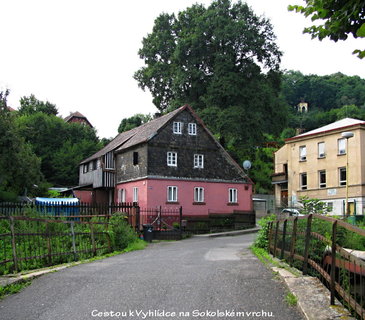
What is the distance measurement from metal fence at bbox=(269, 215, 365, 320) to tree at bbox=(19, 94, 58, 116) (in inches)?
2342

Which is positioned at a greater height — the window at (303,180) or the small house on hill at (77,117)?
the small house on hill at (77,117)

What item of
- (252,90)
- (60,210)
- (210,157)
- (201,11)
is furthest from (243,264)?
(201,11)

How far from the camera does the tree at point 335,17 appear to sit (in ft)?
21.6

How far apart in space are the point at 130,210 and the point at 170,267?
629 inches

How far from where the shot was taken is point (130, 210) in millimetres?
28188

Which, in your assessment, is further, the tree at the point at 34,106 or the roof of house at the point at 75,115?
the roof of house at the point at 75,115

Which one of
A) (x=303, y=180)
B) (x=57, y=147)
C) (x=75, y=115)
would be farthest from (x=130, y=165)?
(x=75, y=115)

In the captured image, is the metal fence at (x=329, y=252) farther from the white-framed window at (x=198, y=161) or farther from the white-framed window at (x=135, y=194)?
the white-framed window at (x=198, y=161)

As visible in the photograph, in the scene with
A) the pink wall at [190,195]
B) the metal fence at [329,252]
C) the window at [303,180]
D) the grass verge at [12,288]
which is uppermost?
the window at [303,180]

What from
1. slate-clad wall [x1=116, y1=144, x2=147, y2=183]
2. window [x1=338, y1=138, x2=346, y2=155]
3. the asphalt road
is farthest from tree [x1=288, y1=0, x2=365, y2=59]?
window [x1=338, y1=138, x2=346, y2=155]

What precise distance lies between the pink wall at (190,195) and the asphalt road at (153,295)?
942 inches

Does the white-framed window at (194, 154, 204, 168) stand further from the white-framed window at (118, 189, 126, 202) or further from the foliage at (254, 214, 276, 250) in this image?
the foliage at (254, 214, 276, 250)

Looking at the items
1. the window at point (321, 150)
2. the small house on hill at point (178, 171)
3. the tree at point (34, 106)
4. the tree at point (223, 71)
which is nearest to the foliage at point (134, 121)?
the tree at point (34, 106)

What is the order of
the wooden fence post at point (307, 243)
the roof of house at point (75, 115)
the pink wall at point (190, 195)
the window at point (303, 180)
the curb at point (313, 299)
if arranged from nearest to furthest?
the curb at point (313, 299) → the wooden fence post at point (307, 243) → the pink wall at point (190, 195) → the window at point (303, 180) → the roof of house at point (75, 115)
